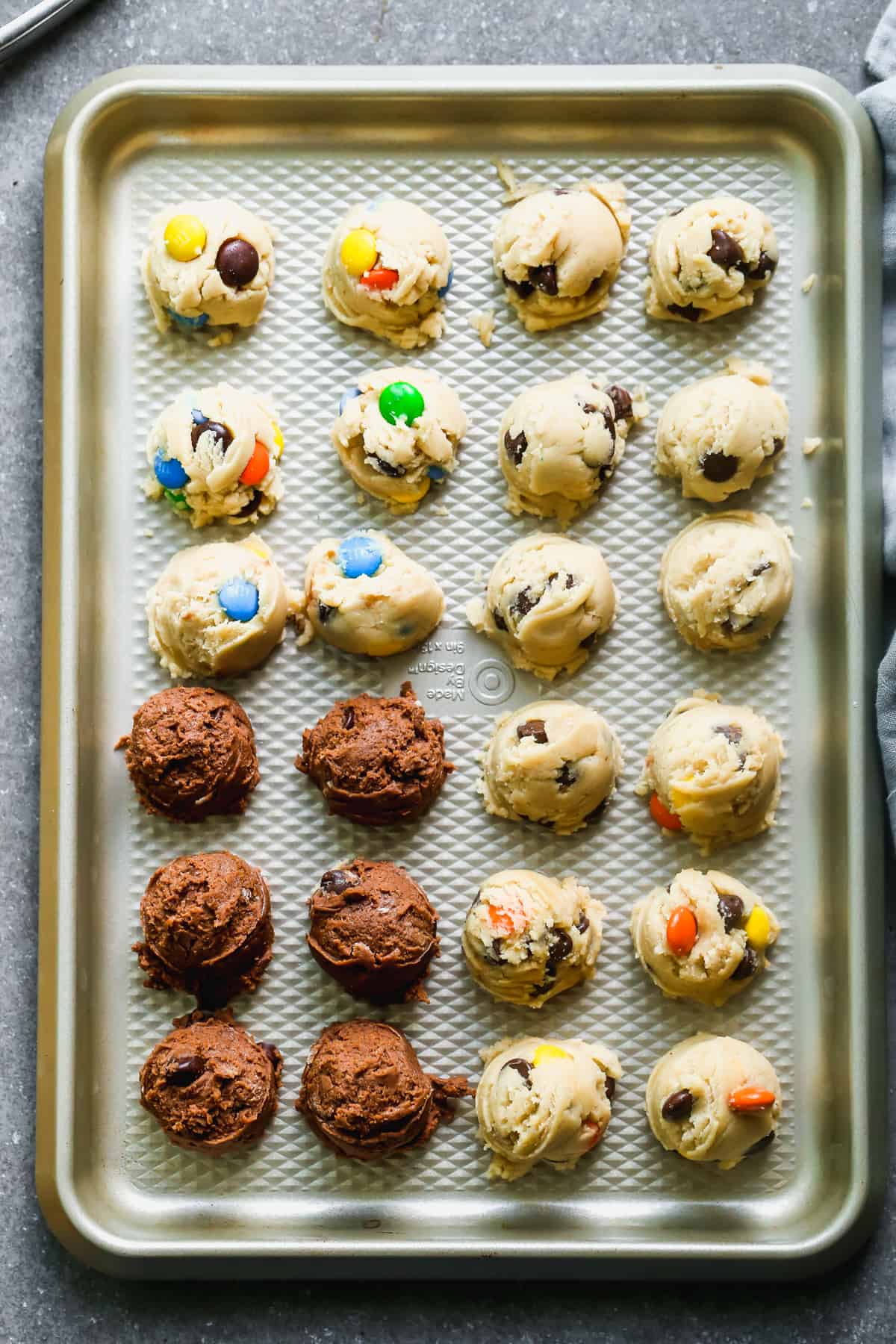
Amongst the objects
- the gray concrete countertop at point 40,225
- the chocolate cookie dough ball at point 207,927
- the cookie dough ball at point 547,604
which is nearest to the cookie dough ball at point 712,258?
the gray concrete countertop at point 40,225

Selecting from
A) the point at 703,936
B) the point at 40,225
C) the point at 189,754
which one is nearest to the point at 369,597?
the point at 189,754

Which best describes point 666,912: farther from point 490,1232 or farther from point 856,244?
point 856,244


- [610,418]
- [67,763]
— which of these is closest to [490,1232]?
[67,763]

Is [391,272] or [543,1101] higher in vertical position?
[391,272]

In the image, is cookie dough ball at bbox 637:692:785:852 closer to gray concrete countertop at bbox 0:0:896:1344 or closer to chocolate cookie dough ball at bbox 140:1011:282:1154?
gray concrete countertop at bbox 0:0:896:1344

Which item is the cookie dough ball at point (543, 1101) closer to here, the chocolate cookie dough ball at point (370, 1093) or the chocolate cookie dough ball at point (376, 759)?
the chocolate cookie dough ball at point (370, 1093)

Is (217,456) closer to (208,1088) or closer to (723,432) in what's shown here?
(723,432)
